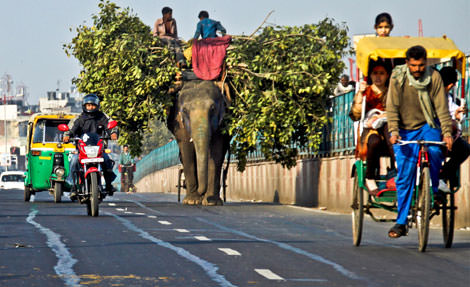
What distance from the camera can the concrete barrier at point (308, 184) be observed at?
1748 cm

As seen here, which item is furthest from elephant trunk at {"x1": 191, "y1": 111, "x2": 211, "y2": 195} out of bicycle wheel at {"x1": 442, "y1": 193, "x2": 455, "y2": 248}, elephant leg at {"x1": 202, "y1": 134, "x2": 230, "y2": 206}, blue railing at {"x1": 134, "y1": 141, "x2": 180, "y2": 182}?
blue railing at {"x1": 134, "y1": 141, "x2": 180, "y2": 182}

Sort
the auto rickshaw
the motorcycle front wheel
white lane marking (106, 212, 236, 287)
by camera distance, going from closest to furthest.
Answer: white lane marking (106, 212, 236, 287) → the motorcycle front wheel → the auto rickshaw

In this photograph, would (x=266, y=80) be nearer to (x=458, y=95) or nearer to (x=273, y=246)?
(x=458, y=95)

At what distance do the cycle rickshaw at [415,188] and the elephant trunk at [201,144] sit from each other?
10.6m

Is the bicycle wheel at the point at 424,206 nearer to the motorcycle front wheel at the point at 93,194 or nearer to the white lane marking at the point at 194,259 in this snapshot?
the white lane marking at the point at 194,259

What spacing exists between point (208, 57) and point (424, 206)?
1466 cm

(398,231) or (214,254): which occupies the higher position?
(398,231)

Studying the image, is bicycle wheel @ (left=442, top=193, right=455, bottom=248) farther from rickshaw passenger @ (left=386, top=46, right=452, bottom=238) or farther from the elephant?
the elephant

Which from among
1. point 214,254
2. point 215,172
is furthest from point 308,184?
point 214,254

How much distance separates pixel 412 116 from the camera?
41.2ft

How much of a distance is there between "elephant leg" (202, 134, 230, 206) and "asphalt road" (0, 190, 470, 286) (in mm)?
6749

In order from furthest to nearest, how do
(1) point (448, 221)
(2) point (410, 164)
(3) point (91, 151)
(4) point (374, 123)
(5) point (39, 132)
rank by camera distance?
(5) point (39, 132) < (3) point (91, 151) < (4) point (374, 123) < (1) point (448, 221) < (2) point (410, 164)

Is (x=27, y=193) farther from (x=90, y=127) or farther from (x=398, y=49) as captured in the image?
(x=398, y=49)

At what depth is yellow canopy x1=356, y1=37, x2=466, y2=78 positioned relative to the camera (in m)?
14.1
